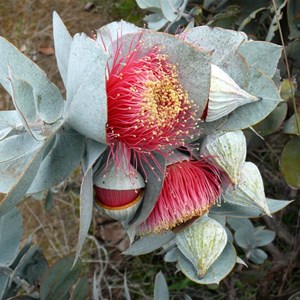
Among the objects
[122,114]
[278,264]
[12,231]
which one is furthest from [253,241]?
[122,114]

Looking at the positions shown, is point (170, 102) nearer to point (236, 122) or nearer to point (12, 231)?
point (236, 122)

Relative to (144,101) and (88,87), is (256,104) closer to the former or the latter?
(144,101)

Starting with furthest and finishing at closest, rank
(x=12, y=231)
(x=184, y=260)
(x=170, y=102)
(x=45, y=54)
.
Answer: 1. (x=45, y=54)
2. (x=12, y=231)
3. (x=184, y=260)
4. (x=170, y=102)

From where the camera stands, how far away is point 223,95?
0.90 meters

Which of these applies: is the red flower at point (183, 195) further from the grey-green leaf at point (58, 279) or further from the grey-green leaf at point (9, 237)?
the grey-green leaf at point (9, 237)

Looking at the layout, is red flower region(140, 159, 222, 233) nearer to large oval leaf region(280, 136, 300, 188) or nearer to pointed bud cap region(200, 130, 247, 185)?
pointed bud cap region(200, 130, 247, 185)

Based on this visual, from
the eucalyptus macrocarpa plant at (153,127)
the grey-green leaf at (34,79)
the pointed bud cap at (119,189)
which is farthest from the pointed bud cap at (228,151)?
the grey-green leaf at (34,79)

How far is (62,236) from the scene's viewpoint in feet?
7.74

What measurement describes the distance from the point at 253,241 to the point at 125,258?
62 cm

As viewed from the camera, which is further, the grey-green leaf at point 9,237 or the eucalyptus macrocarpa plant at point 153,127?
the grey-green leaf at point 9,237

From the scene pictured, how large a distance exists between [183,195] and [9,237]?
579 mm

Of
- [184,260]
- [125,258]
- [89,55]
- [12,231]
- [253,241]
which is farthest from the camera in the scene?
[125,258]

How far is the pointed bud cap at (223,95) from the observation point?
90 cm

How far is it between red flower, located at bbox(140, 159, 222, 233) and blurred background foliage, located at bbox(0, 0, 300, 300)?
0.33 meters
